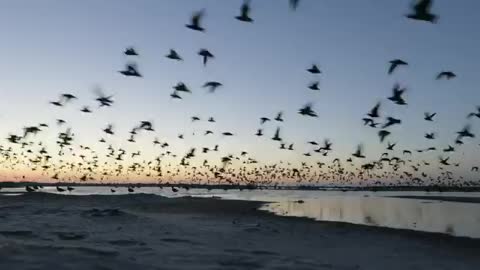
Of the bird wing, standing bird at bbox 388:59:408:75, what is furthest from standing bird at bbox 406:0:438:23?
standing bird at bbox 388:59:408:75

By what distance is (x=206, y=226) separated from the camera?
31797 millimetres

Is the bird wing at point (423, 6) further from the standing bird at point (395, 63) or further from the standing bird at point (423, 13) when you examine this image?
the standing bird at point (395, 63)

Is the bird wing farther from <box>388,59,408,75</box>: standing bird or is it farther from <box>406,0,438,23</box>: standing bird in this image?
<box>388,59,408,75</box>: standing bird

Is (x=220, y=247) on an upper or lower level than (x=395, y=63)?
lower

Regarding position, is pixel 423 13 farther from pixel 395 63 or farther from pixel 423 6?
pixel 395 63

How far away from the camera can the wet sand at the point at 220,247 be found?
56.3ft

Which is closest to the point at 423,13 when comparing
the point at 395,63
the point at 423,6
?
the point at 423,6

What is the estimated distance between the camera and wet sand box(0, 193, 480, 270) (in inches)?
675

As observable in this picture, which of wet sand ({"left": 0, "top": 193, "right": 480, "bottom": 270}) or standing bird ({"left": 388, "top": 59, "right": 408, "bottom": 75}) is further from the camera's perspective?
standing bird ({"left": 388, "top": 59, "right": 408, "bottom": 75})

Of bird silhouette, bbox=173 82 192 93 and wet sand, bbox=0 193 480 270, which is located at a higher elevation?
bird silhouette, bbox=173 82 192 93

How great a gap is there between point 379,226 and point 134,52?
64.3 feet

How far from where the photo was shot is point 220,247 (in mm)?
21391

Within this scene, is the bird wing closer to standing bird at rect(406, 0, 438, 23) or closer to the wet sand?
standing bird at rect(406, 0, 438, 23)

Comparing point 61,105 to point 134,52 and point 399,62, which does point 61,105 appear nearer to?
point 134,52
